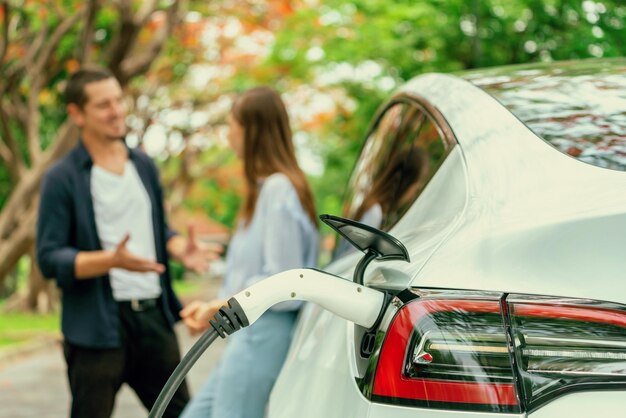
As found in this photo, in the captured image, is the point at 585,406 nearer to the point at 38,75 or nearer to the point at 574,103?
the point at 574,103

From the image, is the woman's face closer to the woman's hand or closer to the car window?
the car window

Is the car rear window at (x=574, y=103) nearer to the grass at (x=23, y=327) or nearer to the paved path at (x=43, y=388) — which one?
the paved path at (x=43, y=388)

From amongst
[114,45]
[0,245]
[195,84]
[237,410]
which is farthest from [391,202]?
[195,84]

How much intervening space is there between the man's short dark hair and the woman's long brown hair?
0.73 m

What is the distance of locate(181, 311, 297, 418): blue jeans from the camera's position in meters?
3.45

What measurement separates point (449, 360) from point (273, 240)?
1.97 m

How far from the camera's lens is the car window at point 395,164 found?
258 centimetres

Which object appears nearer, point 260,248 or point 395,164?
point 395,164

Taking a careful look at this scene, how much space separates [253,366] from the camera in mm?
3477

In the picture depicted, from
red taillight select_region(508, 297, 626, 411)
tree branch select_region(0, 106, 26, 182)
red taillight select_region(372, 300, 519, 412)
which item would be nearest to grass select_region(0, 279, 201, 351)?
tree branch select_region(0, 106, 26, 182)

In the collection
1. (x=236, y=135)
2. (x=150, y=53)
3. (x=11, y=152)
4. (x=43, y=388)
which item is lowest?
(x=11, y=152)

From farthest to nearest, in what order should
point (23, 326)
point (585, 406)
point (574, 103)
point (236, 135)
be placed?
1. point (23, 326)
2. point (236, 135)
3. point (574, 103)
4. point (585, 406)

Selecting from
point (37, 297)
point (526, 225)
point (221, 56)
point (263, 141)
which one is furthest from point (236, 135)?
point (221, 56)

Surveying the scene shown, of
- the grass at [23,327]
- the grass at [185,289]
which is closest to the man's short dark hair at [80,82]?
the grass at [23,327]
